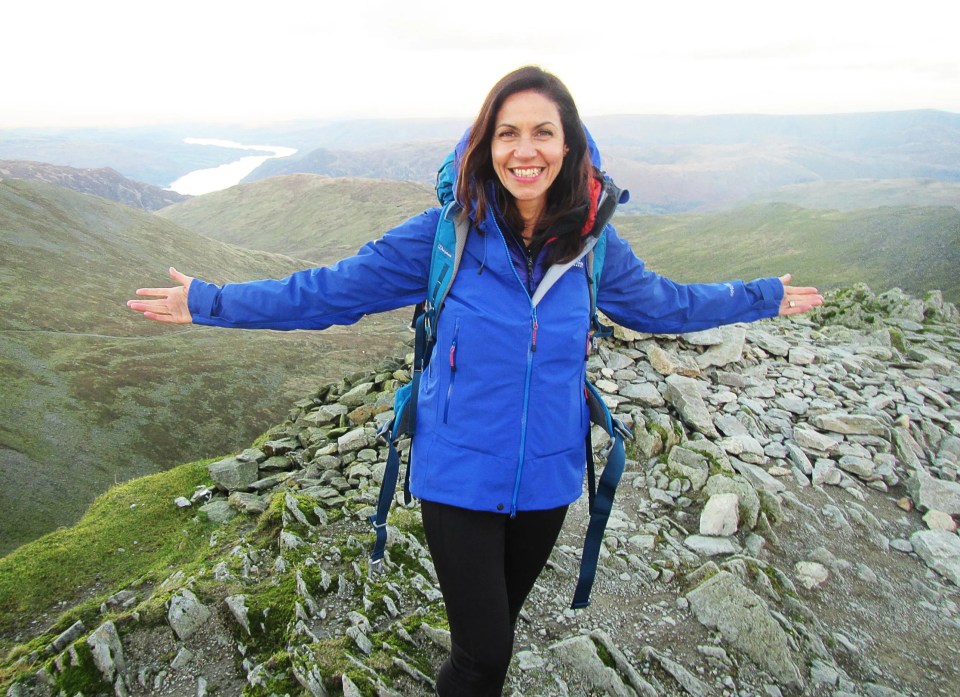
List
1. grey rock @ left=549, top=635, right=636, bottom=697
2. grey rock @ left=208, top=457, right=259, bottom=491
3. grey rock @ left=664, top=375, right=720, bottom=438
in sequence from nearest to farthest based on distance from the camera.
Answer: grey rock @ left=549, top=635, right=636, bottom=697 → grey rock @ left=208, top=457, right=259, bottom=491 → grey rock @ left=664, top=375, right=720, bottom=438

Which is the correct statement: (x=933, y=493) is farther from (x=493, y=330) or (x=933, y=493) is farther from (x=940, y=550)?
(x=493, y=330)

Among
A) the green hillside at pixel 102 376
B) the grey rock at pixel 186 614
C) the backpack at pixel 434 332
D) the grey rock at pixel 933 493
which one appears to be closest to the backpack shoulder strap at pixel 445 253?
the backpack at pixel 434 332

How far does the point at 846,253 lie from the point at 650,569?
180429 millimetres

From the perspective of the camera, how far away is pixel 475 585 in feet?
12.4

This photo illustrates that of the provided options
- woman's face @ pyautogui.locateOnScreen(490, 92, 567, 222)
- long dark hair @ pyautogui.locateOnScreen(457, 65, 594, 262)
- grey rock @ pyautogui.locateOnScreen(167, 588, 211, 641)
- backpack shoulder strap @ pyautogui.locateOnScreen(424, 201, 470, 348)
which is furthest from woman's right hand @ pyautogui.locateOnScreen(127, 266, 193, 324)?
grey rock @ pyautogui.locateOnScreen(167, 588, 211, 641)

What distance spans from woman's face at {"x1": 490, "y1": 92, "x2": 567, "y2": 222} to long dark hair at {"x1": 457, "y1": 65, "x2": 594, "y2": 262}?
0.07 metres

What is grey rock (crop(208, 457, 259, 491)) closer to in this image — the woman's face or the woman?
the woman

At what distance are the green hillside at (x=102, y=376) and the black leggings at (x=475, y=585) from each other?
2409 cm

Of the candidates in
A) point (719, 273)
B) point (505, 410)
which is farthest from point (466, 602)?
point (719, 273)

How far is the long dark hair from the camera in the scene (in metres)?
4.00

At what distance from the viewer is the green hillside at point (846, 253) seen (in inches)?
5103

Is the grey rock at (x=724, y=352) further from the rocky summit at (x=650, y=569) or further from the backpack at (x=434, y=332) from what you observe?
the backpack at (x=434, y=332)

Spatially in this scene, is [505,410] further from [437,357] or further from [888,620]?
[888,620]

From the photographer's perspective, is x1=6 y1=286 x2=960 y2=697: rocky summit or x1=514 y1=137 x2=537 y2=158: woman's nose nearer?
x1=514 y1=137 x2=537 y2=158: woman's nose
